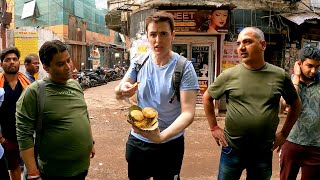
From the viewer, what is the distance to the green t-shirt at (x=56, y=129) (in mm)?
2170

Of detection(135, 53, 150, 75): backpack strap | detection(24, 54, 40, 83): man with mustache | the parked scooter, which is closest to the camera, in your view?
detection(135, 53, 150, 75): backpack strap

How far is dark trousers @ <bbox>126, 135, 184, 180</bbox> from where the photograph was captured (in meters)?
2.23

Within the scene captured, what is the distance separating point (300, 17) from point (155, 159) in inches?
335

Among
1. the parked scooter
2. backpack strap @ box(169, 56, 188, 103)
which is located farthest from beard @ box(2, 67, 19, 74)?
the parked scooter

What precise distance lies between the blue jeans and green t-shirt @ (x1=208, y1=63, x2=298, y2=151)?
0.05m

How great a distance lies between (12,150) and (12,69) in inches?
36.5

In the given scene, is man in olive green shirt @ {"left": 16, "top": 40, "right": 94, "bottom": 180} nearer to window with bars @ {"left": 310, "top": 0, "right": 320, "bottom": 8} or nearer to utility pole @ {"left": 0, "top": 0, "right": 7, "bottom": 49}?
utility pole @ {"left": 0, "top": 0, "right": 7, "bottom": 49}

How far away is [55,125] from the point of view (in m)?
2.25

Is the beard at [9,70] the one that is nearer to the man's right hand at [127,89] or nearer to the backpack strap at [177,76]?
the man's right hand at [127,89]

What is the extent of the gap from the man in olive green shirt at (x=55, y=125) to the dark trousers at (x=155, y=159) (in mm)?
423

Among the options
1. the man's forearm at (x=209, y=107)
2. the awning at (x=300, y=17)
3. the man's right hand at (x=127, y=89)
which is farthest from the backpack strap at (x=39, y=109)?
the awning at (x=300, y=17)

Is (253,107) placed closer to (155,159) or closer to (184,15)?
(155,159)

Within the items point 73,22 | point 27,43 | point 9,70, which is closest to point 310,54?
point 9,70

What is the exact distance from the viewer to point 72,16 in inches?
909
